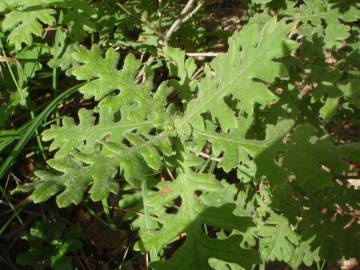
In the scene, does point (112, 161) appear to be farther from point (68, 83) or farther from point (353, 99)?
point (68, 83)

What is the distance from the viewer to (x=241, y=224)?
211 cm

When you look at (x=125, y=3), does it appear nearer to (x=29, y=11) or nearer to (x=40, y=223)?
(x=29, y=11)

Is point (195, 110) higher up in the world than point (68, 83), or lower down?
higher up

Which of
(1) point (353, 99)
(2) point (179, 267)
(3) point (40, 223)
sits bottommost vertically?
(3) point (40, 223)

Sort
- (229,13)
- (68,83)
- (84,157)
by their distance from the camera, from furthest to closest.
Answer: (229,13), (68,83), (84,157)

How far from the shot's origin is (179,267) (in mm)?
2066

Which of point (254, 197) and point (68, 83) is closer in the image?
point (254, 197)

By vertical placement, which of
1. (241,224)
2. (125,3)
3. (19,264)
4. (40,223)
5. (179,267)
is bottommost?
(19,264)

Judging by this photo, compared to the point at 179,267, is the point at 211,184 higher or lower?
higher

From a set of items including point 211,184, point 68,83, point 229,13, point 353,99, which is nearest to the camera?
point 211,184

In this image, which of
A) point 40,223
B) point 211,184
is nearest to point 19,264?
point 40,223

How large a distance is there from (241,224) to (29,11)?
1.78 metres

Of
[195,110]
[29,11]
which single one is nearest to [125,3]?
[29,11]

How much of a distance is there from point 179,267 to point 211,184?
16.1 inches
